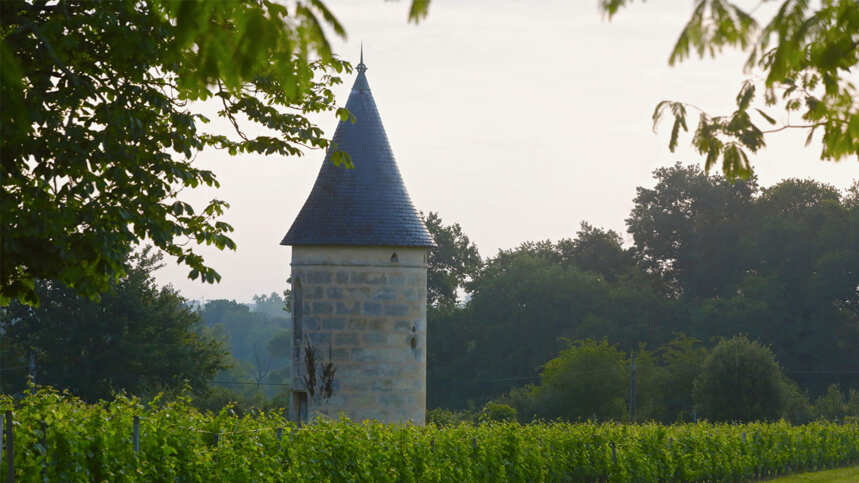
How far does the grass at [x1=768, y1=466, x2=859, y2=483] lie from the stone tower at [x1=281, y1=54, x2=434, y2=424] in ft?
32.0

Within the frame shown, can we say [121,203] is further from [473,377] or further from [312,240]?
[473,377]

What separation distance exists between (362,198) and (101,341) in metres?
15.4

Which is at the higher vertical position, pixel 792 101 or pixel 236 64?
pixel 792 101

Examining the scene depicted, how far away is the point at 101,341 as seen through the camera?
98.7ft

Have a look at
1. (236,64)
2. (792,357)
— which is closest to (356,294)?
(236,64)

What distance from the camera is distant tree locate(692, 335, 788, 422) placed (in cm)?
3378

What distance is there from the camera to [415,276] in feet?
57.7

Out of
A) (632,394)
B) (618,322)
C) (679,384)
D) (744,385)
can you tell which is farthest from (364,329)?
(618,322)

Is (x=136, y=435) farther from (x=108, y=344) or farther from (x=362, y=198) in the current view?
(x=108, y=344)

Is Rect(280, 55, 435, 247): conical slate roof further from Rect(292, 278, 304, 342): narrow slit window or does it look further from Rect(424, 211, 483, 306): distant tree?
Rect(424, 211, 483, 306): distant tree

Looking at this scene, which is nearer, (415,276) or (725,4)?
(725,4)

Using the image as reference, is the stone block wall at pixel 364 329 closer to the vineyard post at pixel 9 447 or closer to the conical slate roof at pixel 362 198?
the conical slate roof at pixel 362 198

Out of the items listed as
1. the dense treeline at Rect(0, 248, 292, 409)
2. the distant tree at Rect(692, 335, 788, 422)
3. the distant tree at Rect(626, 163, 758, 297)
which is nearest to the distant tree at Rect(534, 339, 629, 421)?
the distant tree at Rect(692, 335, 788, 422)

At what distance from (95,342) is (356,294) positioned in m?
15.6
